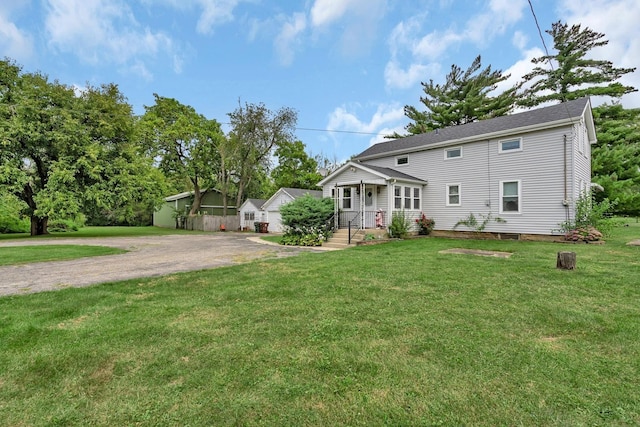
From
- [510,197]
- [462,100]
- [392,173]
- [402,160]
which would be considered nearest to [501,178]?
[510,197]

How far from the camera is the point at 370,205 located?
48.3ft

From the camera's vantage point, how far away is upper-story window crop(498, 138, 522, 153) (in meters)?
12.8

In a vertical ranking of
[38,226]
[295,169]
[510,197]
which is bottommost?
[38,226]

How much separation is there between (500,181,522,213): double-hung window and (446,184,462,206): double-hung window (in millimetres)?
1767

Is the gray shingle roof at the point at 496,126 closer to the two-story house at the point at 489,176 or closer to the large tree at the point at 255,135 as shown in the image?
the two-story house at the point at 489,176

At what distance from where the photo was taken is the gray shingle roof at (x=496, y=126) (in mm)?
12141

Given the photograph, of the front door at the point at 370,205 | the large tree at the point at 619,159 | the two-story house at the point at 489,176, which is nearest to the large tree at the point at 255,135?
the two-story house at the point at 489,176

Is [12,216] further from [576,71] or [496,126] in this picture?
[576,71]

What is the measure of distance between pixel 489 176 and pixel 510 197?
1251 mm

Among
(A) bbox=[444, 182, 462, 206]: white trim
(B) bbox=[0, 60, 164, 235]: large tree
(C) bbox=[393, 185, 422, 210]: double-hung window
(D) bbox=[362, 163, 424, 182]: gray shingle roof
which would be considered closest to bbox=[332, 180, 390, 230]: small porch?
(C) bbox=[393, 185, 422, 210]: double-hung window

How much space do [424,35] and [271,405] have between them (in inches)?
616

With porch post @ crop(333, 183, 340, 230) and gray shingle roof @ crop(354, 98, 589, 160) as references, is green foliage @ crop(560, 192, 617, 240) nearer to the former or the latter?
gray shingle roof @ crop(354, 98, 589, 160)

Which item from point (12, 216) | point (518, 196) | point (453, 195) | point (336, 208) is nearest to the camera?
point (518, 196)

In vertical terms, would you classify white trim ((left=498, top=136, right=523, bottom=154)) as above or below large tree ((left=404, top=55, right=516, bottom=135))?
below
